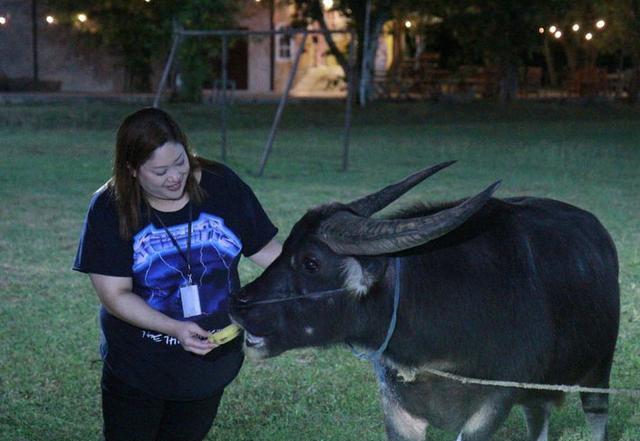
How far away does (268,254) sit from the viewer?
472 centimetres

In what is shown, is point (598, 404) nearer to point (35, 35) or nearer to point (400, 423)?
point (400, 423)

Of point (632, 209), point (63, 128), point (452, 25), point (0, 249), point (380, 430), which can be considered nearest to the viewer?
point (380, 430)

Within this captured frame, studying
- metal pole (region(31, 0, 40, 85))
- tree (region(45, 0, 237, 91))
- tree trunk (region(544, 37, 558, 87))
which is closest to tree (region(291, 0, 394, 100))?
tree (region(45, 0, 237, 91))

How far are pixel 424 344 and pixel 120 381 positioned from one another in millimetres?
1236

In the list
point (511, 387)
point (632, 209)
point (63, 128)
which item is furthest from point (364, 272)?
point (63, 128)

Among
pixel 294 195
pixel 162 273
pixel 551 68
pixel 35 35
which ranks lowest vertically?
pixel 294 195

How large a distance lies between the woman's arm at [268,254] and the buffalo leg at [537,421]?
160 cm

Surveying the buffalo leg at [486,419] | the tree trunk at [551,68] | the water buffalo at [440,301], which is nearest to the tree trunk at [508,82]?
the tree trunk at [551,68]

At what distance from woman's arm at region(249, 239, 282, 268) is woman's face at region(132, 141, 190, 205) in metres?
0.61

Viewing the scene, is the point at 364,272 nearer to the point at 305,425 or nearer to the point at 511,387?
the point at 511,387

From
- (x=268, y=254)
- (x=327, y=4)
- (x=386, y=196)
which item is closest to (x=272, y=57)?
(x=327, y=4)

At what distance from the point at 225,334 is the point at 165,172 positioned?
2.21 feet

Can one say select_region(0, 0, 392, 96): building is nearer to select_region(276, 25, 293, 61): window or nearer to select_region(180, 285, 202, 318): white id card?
select_region(276, 25, 293, 61): window

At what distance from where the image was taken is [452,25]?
3834 cm
